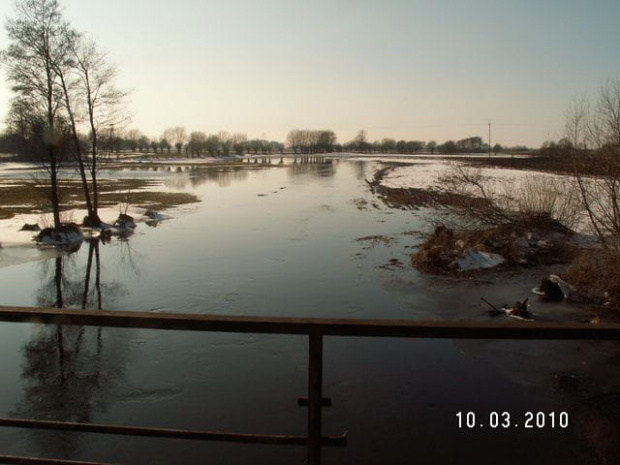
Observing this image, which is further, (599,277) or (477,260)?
(477,260)

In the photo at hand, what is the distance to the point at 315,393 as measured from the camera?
2.89 m

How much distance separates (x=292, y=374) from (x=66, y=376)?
4.33 meters

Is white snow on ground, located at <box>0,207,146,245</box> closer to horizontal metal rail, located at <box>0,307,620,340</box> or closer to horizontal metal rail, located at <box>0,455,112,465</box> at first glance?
horizontal metal rail, located at <box>0,455,112,465</box>

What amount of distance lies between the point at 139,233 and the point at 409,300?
1924 cm

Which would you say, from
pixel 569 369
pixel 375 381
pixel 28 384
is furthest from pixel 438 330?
pixel 28 384

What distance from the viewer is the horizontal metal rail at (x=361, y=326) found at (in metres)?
2.65

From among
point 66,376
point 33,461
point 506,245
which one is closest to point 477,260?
point 506,245

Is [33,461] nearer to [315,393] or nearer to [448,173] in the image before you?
[315,393]

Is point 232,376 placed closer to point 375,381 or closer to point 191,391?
point 191,391

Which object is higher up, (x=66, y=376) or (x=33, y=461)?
(x=33, y=461)

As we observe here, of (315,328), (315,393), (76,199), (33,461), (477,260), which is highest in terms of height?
(315,328)

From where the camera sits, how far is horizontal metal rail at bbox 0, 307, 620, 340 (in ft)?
8.69

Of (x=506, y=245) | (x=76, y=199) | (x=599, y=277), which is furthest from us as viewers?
(x=76, y=199)
